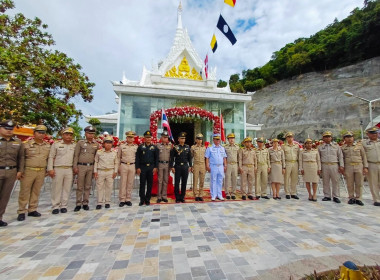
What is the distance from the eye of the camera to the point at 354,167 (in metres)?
5.46

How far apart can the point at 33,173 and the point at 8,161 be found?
1.81 feet

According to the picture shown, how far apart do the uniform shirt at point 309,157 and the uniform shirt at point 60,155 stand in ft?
21.0

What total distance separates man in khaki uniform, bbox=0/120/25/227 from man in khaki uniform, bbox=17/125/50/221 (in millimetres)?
249

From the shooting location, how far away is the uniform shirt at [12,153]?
3.77 meters

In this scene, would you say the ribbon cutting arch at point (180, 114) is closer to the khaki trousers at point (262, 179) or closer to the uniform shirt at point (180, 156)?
the uniform shirt at point (180, 156)

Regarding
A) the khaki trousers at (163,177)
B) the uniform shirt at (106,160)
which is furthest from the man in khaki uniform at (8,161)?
the khaki trousers at (163,177)

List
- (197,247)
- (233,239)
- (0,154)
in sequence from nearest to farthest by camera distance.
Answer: (197,247) < (233,239) < (0,154)

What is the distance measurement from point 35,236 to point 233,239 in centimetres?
312

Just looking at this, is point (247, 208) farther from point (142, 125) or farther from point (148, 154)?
point (142, 125)

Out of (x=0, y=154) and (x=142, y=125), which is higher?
(x=142, y=125)

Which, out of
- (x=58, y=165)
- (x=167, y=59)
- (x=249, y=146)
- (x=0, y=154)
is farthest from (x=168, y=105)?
(x=0, y=154)

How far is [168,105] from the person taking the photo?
11438mm

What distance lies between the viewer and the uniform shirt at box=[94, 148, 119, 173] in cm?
494

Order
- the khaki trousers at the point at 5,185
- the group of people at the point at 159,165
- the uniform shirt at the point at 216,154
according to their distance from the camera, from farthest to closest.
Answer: the uniform shirt at the point at 216,154, the group of people at the point at 159,165, the khaki trousers at the point at 5,185
